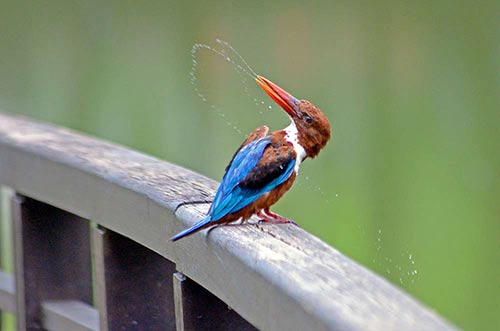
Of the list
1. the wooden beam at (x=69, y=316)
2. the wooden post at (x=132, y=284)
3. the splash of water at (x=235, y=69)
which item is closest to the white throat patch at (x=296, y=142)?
the wooden post at (x=132, y=284)

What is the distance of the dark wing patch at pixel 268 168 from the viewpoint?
1653 millimetres

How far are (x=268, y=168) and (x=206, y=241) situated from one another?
0.17 metres

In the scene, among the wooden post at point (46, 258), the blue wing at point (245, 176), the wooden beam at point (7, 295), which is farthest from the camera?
the wooden beam at point (7, 295)

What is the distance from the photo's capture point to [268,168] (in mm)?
1656

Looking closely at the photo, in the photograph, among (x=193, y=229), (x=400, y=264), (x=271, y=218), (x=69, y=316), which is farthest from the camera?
(x=400, y=264)

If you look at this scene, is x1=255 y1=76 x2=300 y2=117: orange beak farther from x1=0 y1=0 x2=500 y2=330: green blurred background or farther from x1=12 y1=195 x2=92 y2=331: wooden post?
x1=0 y1=0 x2=500 y2=330: green blurred background

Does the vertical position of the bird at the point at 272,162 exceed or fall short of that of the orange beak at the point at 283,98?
it falls short

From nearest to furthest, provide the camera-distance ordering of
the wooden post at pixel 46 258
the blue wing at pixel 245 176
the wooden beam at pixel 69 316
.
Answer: the blue wing at pixel 245 176, the wooden beam at pixel 69 316, the wooden post at pixel 46 258

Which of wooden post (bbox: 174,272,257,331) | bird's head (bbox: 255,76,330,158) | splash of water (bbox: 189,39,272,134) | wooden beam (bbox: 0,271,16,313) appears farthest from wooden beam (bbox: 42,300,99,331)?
splash of water (bbox: 189,39,272,134)

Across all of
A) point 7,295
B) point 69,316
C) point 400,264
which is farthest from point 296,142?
point 400,264

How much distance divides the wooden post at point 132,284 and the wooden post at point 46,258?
0.83ft

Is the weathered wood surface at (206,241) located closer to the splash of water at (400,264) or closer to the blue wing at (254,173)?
the blue wing at (254,173)

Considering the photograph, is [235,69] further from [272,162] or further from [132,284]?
[272,162]

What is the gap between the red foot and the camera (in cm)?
161
